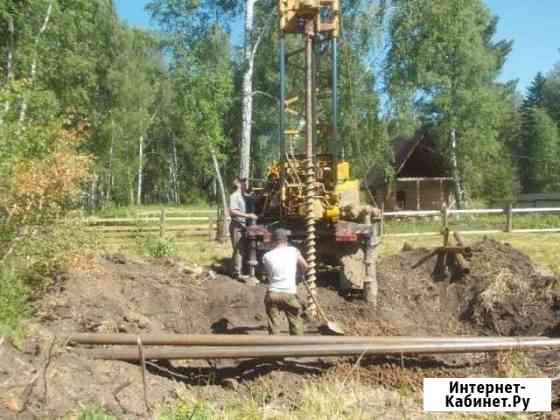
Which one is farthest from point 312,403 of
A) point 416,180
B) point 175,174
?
point 175,174

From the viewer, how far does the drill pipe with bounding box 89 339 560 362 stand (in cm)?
691

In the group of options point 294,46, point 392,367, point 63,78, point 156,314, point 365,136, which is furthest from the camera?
point 294,46

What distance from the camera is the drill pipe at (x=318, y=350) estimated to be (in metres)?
6.91

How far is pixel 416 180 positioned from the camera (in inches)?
1330

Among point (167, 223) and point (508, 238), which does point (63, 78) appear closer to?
point (167, 223)

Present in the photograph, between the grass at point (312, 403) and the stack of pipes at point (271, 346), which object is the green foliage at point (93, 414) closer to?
the grass at point (312, 403)

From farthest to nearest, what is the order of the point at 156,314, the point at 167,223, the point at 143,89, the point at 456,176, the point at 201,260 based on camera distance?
the point at 143,89 → the point at 456,176 → the point at 167,223 → the point at 201,260 → the point at 156,314

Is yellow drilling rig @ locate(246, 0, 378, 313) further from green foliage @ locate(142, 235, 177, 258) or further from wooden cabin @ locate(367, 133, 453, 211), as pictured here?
wooden cabin @ locate(367, 133, 453, 211)

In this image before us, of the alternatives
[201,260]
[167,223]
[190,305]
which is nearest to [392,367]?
[190,305]

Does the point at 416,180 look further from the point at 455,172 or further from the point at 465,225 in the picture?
the point at 465,225

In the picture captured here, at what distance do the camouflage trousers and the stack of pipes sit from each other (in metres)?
0.89

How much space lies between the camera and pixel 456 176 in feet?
106

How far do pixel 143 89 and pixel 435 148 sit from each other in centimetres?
1620

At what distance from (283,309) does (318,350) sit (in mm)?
1291
